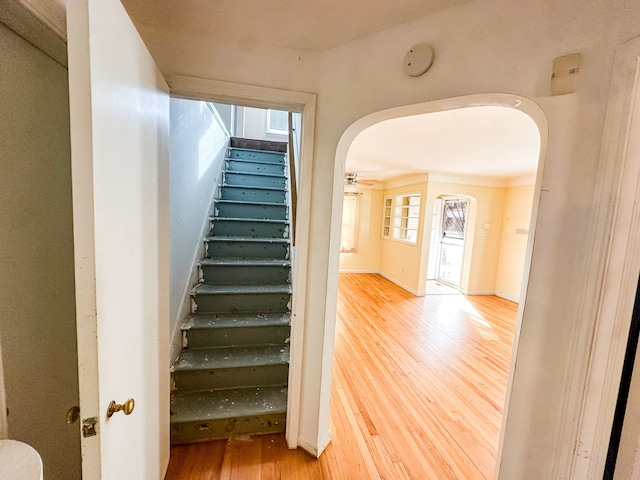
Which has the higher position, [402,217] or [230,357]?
[402,217]

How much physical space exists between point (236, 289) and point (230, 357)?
0.50m

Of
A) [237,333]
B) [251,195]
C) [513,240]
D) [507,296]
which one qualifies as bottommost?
[507,296]

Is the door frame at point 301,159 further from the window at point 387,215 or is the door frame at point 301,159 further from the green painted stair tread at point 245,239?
the window at point 387,215

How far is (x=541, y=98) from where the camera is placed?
32.5 inches

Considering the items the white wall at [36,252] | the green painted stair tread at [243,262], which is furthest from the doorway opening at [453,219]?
the white wall at [36,252]

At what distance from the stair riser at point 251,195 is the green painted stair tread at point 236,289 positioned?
46.0 inches

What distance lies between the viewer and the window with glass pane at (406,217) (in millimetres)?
5234

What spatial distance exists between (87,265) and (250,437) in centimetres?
156

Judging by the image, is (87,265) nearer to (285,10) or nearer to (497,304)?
(285,10)

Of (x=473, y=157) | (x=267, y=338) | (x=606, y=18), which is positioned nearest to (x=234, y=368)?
(x=267, y=338)

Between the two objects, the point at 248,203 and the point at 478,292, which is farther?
the point at 478,292

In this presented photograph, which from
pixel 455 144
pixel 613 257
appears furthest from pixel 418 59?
pixel 455 144

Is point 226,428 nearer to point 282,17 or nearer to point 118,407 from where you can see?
point 118,407

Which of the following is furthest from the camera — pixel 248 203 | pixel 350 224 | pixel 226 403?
pixel 350 224
